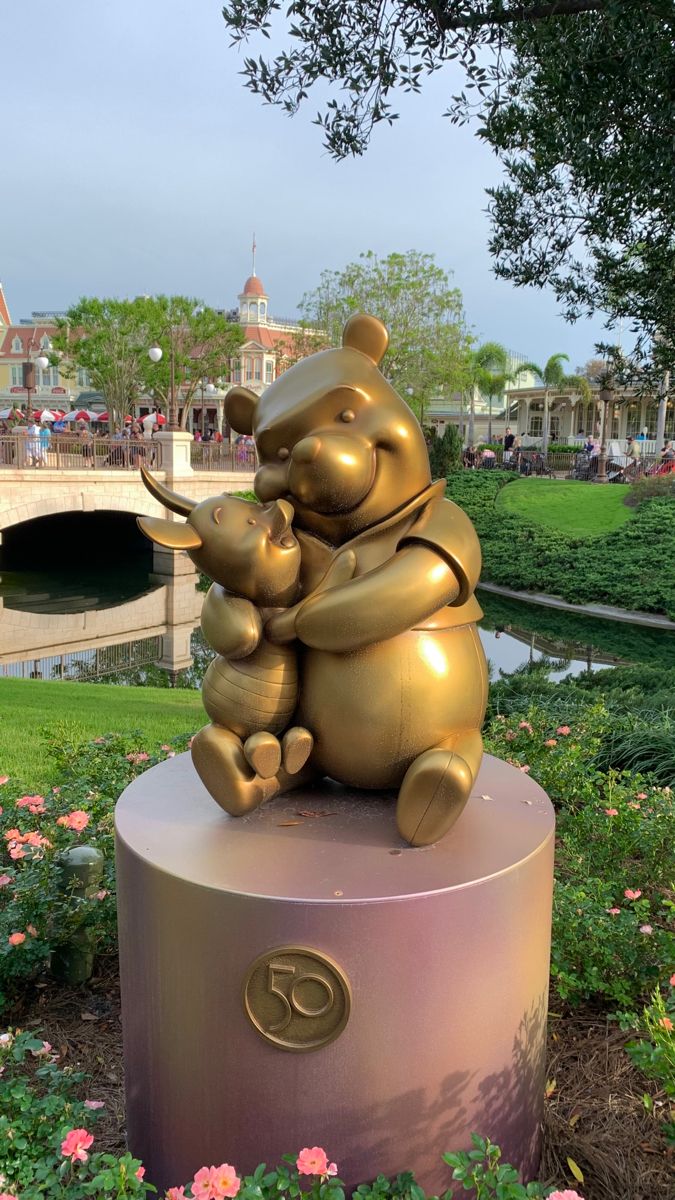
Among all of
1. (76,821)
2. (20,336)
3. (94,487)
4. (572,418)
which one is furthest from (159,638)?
(20,336)

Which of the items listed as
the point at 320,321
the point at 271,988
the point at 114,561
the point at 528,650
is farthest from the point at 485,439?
the point at 271,988

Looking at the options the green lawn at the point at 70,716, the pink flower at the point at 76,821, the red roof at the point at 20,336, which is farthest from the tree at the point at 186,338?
the pink flower at the point at 76,821

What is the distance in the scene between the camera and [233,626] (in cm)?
229

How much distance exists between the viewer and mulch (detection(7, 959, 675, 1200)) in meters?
2.36

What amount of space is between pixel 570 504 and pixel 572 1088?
23065mm

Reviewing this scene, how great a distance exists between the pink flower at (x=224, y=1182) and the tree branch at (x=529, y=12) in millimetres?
5236

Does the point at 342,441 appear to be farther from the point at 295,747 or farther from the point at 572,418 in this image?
the point at 572,418

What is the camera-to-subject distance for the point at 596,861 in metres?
3.79

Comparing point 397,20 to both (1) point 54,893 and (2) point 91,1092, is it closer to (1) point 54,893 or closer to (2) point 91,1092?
(1) point 54,893

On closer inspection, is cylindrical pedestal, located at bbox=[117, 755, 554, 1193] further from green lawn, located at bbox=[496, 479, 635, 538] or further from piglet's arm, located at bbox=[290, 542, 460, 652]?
green lawn, located at bbox=[496, 479, 635, 538]

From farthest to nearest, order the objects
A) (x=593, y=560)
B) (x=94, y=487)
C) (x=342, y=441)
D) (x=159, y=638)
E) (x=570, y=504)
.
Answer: (x=570, y=504), (x=94, y=487), (x=593, y=560), (x=159, y=638), (x=342, y=441)

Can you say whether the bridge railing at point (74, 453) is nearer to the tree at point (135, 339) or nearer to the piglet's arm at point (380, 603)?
the tree at point (135, 339)

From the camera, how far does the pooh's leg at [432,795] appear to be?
2.13 m

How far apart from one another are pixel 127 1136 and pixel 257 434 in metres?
2.05
